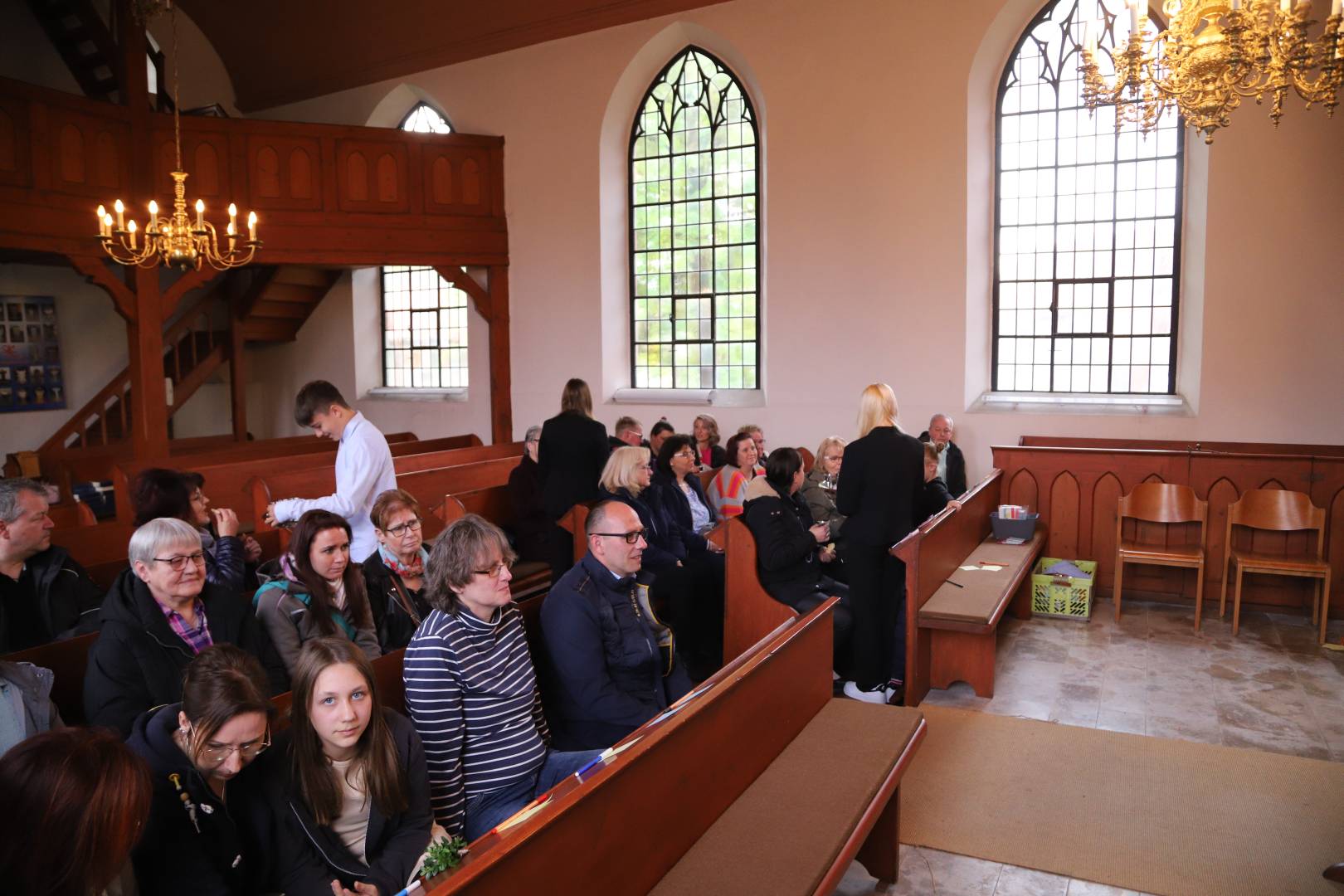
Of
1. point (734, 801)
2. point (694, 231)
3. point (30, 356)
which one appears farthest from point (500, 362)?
point (734, 801)

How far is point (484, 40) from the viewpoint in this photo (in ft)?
33.3

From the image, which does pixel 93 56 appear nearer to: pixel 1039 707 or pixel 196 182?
pixel 196 182

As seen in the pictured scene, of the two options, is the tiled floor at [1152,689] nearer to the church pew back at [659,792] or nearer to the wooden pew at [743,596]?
the church pew back at [659,792]

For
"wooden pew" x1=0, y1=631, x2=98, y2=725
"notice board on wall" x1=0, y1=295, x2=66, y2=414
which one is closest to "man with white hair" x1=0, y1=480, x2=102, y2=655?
"wooden pew" x1=0, y1=631, x2=98, y2=725

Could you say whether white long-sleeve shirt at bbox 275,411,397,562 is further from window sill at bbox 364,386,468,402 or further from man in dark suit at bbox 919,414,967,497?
window sill at bbox 364,386,468,402

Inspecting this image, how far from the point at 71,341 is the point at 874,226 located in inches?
355

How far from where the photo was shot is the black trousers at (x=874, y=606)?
4.73 m

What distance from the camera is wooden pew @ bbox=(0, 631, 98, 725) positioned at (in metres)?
3.01

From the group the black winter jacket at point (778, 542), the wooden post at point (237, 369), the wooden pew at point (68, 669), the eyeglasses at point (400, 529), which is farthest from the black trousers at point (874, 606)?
the wooden post at point (237, 369)

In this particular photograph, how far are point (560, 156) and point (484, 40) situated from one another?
5.04ft

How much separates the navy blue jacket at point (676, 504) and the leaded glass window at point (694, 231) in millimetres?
3945

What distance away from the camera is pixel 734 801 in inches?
106

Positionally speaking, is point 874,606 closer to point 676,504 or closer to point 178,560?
point 676,504

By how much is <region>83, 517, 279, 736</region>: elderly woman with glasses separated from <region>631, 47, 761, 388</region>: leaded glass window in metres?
7.07
